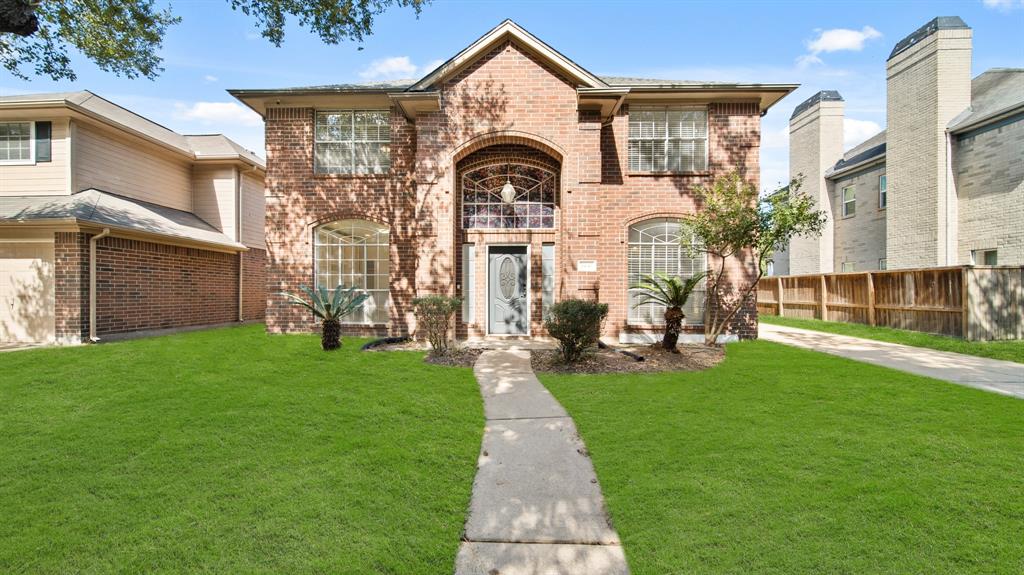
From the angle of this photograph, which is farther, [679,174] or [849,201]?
[849,201]

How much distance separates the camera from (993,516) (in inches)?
120

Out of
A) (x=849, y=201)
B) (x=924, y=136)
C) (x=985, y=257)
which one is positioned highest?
(x=924, y=136)

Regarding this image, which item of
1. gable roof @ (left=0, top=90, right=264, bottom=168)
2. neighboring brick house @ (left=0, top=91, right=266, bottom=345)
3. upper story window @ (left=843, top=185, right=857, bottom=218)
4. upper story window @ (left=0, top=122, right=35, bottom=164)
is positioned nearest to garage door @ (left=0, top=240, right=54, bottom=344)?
neighboring brick house @ (left=0, top=91, right=266, bottom=345)

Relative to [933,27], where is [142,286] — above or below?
below

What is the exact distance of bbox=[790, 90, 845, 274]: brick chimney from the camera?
806 inches

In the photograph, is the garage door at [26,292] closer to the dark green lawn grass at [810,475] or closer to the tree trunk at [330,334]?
the tree trunk at [330,334]

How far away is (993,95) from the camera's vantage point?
14398 mm

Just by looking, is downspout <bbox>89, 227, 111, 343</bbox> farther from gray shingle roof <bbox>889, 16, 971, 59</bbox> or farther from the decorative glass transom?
gray shingle roof <bbox>889, 16, 971, 59</bbox>

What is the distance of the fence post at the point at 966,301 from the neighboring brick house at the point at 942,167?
17.3 feet

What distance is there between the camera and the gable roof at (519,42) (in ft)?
30.6

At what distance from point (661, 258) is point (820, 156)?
1596 cm

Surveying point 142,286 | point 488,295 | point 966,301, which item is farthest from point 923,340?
point 142,286

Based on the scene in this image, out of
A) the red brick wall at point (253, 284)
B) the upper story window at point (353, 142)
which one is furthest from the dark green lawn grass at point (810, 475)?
the red brick wall at point (253, 284)

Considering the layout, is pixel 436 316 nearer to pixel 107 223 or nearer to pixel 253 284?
pixel 107 223
